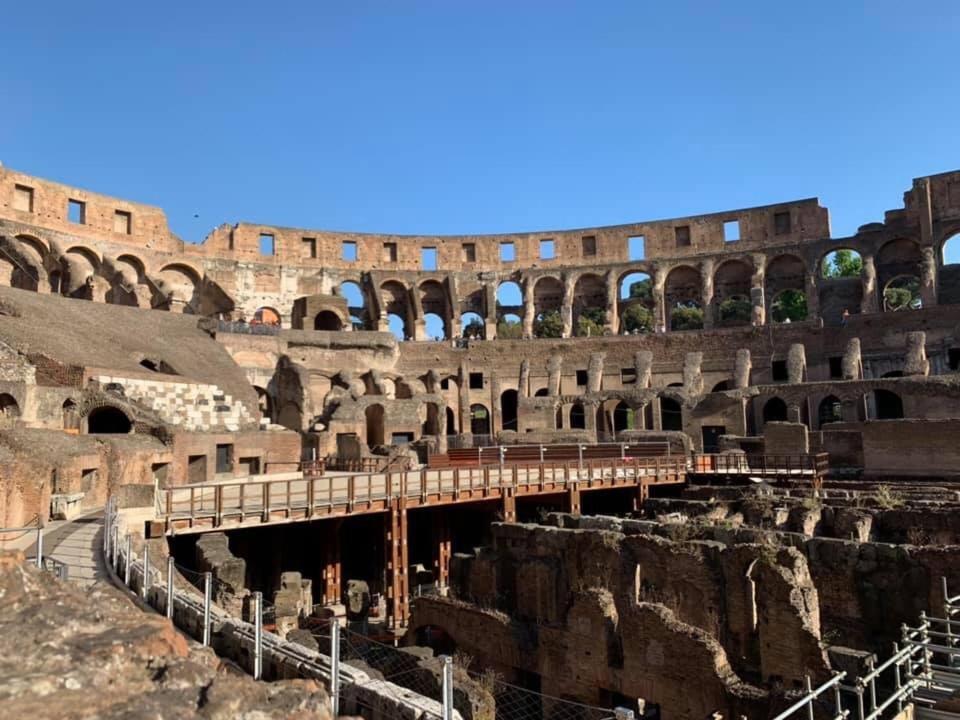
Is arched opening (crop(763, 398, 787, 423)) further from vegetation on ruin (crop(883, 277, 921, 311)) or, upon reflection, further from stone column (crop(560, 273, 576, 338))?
vegetation on ruin (crop(883, 277, 921, 311))

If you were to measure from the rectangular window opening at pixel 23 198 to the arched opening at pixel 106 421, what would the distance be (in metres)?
21.6

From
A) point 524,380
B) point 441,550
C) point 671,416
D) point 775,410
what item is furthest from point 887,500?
point 671,416

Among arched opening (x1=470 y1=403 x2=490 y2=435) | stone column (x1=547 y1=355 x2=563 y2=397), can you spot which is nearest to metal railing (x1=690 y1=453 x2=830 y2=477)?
stone column (x1=547 y1=355 x2=563 y2=397)

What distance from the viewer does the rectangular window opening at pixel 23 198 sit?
38094mm

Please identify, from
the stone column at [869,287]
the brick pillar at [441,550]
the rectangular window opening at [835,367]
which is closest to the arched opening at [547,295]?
the rectangular window opening at [835,367]

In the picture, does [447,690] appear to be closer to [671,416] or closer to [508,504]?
[508,504]

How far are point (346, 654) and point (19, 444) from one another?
870cm

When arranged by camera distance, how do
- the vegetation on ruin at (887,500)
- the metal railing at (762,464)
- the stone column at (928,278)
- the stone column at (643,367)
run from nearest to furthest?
the vegetation on ruin at (887,500)
the metal railing at (762,464)
the stone column at (928,278)
the stone column at (643,367)

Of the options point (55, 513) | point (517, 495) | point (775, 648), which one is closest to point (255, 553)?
point (55, 513)

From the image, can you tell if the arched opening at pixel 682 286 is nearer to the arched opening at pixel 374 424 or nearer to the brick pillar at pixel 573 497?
the arched opening at pixel 374 424

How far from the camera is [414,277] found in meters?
49.2

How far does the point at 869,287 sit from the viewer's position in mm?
40406

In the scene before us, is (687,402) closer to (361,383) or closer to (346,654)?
(361,383)

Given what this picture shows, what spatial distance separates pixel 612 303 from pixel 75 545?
3867 centimetres
